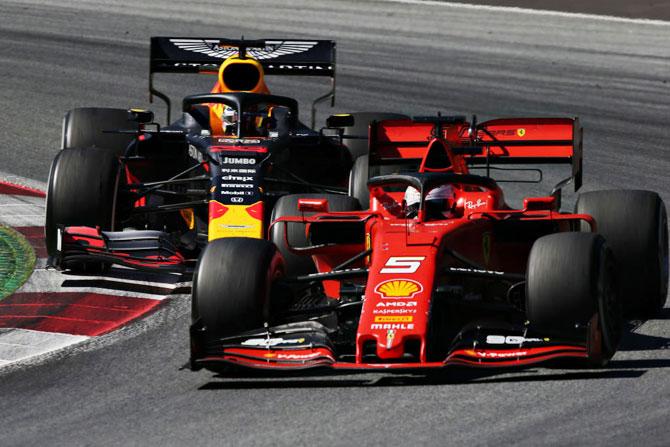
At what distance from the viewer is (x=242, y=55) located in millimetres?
15805

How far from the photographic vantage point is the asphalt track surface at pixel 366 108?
8094 mm

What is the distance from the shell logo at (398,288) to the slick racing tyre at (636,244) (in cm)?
211

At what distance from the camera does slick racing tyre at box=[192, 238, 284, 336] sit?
9.38 metres

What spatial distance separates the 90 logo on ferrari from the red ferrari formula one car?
0.04ft

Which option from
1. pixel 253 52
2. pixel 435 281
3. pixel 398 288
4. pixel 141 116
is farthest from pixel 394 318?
pixel 253 52

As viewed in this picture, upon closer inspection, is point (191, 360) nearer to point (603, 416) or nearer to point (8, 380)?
point (8, 380)

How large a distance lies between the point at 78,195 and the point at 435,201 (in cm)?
362

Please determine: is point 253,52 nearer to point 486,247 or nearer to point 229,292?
point 486,247

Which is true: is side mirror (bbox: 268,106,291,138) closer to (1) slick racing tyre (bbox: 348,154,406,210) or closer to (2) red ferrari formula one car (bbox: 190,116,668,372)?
(1) slick racing tyre (bbox: 348,154,406,210)

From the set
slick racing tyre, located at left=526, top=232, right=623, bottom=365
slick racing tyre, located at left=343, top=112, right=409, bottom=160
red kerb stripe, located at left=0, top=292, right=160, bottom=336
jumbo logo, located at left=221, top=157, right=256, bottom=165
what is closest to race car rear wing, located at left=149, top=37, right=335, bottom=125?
slick racing tyre, located at left=343, top=112, right=409, bottom=160

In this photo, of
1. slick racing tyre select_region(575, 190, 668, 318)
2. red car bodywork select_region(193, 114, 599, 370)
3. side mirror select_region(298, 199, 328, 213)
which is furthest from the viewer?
slick racing tyre select_region(575, 190, 668, 318)

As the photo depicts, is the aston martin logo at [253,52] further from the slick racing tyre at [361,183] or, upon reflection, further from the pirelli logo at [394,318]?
the pirelli logo at [394,318]

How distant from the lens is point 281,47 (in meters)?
16.1

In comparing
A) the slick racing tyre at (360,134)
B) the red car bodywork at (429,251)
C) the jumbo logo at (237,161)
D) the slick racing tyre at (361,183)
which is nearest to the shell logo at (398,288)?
the red car bodywork at (429,251)
